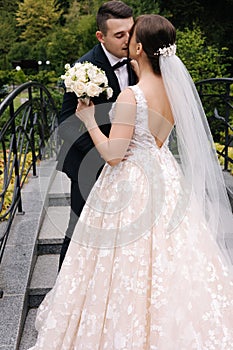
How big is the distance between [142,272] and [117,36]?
1.22 metres

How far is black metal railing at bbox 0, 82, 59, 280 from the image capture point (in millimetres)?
3109

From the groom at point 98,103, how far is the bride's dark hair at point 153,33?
1.34ft

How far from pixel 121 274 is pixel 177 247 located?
11.0 inches

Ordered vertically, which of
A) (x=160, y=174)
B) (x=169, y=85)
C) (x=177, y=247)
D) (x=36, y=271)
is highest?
(x=169, y=85)

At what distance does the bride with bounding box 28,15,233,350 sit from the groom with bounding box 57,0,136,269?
325 millimetres

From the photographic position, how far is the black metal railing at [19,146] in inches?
122

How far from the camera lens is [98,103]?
2.55 m

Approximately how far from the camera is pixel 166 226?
223 centimetres

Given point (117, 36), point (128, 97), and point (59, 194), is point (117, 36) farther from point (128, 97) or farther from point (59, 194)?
point (59, 194)

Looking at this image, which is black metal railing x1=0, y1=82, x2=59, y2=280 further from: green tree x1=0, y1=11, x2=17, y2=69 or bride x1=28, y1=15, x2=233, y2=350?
green tree x1=0, y1=11, x2=17, y2=69

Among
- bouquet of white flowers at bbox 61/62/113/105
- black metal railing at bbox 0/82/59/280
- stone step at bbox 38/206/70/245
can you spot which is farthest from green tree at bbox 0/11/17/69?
bouquet of white flowers at bbox 61/62/113/105

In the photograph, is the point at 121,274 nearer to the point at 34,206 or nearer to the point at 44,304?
the point at 44,304

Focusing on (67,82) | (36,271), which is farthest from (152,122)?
(36,271)

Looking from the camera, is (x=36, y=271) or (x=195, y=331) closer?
(x=195, y=331)
